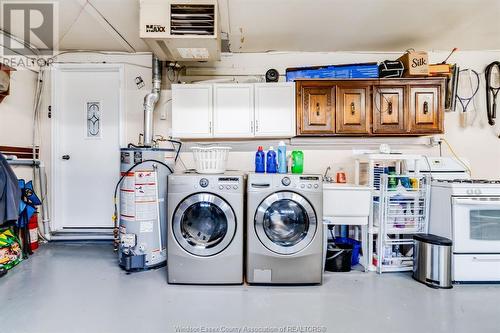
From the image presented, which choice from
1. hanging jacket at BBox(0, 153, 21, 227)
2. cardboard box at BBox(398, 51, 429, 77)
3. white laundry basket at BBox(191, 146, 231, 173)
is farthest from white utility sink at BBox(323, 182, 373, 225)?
hanging jacket at BBox(0, 153, 21, 227)

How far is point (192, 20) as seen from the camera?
8.55 feet

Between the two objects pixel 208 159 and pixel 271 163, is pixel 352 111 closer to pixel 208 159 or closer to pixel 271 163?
pixel 271 163

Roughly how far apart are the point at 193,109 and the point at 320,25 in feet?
→ 5.67

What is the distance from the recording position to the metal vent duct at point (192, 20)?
2572 millimetres

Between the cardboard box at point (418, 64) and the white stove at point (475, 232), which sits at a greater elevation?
the cardboard box at point (418, 64)

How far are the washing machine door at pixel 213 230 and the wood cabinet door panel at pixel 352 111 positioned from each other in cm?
177

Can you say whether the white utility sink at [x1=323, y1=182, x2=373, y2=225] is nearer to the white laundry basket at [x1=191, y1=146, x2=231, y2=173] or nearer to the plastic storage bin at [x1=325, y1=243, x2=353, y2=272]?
the plastic storage bin at [x1=325, y1=243, x2=353, y2=272]

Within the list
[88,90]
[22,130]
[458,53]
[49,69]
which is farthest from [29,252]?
[458,53]

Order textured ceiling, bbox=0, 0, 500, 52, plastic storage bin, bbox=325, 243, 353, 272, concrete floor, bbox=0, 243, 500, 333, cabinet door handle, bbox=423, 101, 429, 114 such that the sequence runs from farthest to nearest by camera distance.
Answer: cabinet door handle, bbox=423, 101, 429, 114 < plastic storage bin, bbox=325, 243, 353, 272 < textured ceiling, bbox=0, 0, 500, 52 < concrete floor, bbox=0, 243, 500, 333

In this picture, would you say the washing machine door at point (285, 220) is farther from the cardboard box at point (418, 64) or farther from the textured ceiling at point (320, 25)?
the cardboard box at point (418, 64)

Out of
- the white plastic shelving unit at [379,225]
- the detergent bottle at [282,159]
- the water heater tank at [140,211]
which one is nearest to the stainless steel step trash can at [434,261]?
the white plastic shelving unit at [379,225]

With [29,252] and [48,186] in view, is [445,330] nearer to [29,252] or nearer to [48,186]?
[29,252]

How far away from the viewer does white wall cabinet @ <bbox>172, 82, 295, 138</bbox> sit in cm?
335

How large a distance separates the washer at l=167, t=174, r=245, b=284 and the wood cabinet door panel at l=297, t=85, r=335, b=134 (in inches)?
52.8
